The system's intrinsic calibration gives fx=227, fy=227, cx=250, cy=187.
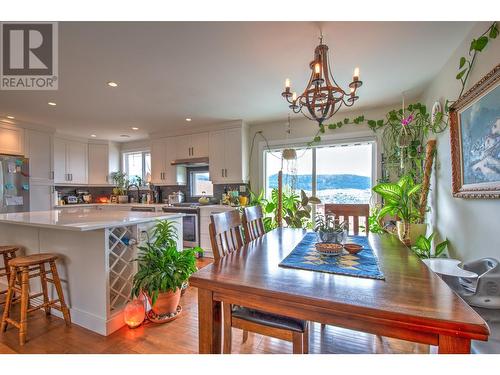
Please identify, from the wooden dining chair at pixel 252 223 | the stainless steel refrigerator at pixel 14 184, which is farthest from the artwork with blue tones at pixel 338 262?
the stainless steel refrigerator at pixel 14 184

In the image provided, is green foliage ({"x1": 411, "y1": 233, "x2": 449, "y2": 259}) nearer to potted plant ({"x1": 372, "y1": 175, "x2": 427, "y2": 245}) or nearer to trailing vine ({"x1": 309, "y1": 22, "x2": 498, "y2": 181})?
potted plant ({"x1": 372, "y1": 175, "x2": 427, "y2": 245})

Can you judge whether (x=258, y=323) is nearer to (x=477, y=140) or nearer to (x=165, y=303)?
(x=165, y=303)

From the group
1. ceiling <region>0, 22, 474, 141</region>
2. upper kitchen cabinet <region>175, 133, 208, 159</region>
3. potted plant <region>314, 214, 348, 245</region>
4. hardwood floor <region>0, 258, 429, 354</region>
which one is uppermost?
ceiling <region>0, 22, 474, 141</region>

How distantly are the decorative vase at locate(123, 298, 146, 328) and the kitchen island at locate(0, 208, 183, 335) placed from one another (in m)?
0.11

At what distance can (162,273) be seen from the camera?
198cm

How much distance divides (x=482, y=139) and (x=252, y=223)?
1.79 metres

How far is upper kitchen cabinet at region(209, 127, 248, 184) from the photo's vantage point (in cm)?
404

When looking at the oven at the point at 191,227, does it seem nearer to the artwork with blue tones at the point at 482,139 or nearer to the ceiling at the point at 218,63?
the ceiling at the point at 218,63

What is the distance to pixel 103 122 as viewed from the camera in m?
4.00

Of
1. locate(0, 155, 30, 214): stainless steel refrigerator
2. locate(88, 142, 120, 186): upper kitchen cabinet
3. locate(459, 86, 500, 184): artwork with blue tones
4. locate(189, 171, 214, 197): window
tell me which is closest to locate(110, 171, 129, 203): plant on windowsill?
locate(88, 142, 120, 186): upper kitchen cabinet

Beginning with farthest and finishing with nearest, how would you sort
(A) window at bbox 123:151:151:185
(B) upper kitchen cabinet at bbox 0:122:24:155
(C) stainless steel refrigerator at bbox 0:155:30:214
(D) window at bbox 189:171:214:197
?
1. (A) window at bbox 123:151:151:185
2. (D) window at bbox 189:171:214:197
3. (B) upper kitchen cabinet at bbox 0:122:24:155
4. (C) stainless steel refrigerator at bbox 0:155:30:214

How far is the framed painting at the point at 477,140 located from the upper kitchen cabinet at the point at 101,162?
6.18 meters

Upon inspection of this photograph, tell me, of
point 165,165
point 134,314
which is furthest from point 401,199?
point 165,165
